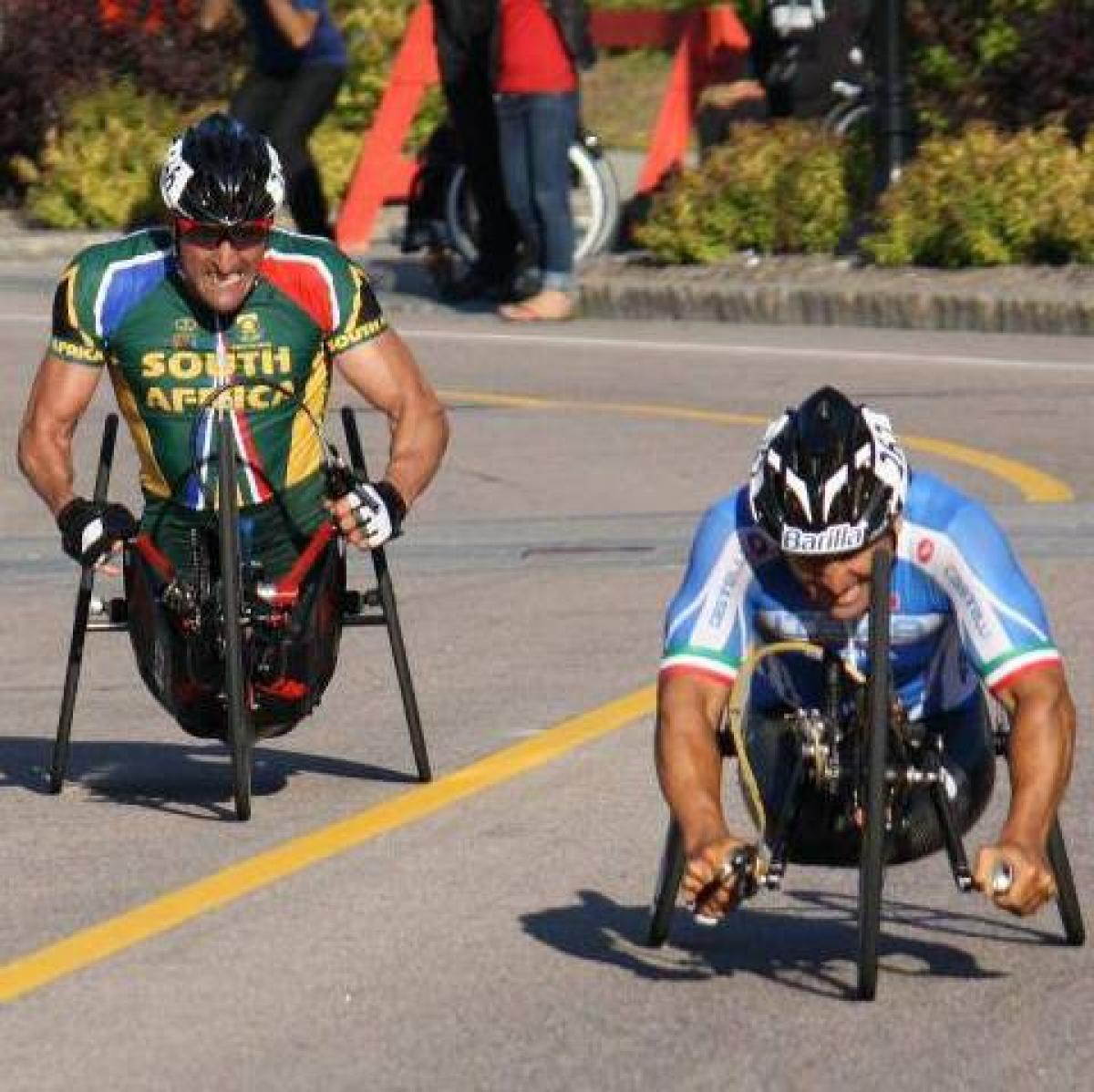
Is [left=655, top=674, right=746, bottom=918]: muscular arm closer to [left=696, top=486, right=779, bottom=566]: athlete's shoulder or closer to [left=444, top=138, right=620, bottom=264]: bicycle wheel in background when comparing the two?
[left=696, top=486, right=779, bottom=566]: athlete's shoulder

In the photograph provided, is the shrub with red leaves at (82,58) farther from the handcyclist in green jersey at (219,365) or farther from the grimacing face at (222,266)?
the grimacing face at (222,266)

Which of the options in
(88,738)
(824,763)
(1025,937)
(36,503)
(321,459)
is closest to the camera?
(824,763)

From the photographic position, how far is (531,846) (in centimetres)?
898

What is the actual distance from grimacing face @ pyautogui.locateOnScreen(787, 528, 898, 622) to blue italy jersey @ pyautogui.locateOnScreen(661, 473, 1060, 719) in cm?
12

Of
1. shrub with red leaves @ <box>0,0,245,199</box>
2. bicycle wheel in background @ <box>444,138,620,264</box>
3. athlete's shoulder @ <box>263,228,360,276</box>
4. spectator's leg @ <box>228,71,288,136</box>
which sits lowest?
bicycle wheel in background @ <box>444,138,620,264</box>

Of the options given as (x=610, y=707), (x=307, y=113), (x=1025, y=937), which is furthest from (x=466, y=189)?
(x=1025, y=937)

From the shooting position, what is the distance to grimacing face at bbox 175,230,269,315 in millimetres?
9352

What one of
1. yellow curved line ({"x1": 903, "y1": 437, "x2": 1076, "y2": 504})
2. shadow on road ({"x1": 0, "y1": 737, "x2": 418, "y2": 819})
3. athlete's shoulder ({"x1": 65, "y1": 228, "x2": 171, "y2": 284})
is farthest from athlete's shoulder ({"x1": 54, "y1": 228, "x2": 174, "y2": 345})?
yellow curved line ({"x1": 903, "y1": 437, "x2": 1076, "y2": 504})

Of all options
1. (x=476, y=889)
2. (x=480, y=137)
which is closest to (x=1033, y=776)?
(x=476, y=889)

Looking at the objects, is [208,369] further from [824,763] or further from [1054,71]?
[1054,71]

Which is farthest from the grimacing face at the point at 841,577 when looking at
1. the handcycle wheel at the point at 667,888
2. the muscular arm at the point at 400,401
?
the muscular arm at the point at 400,401

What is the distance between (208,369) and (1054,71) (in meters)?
13.6

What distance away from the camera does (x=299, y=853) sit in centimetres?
895

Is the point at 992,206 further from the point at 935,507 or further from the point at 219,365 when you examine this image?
the point at 935,507
